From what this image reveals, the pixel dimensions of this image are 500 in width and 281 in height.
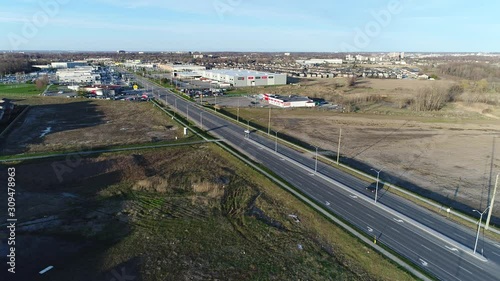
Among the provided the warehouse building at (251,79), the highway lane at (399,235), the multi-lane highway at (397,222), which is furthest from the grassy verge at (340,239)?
the warehouse building at (251,79)

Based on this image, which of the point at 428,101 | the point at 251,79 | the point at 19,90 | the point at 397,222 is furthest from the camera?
the point at 251,79

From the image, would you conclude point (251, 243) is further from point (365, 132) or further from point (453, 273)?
point (365, 132)

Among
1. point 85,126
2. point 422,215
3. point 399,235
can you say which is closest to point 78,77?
point 85,126

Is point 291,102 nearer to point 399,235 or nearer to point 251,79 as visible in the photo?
point 251,79

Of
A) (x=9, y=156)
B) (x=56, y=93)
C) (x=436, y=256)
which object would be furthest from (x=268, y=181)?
(x=56, y=93)

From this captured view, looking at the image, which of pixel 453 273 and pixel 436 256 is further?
pixel 436 256

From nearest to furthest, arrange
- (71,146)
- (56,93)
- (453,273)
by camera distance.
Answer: (453,273) → (71,146) → (56,93)
